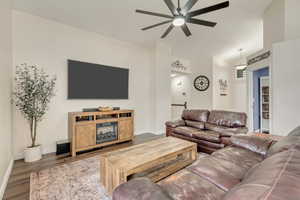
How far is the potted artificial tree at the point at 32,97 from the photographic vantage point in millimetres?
2549

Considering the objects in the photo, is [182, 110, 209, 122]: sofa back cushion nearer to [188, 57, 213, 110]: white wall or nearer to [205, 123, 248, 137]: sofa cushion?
[205, 123, 248, 137]: sofa cushion

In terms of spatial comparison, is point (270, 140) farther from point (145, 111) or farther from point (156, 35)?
point (156, 35)

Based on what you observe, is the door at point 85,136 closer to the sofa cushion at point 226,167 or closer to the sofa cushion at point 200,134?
the sofa cushion at point 200,134

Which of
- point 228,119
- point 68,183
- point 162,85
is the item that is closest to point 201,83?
point 162,85

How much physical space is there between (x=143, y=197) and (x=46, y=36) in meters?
3.70

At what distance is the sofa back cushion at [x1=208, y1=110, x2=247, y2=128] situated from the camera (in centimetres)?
305

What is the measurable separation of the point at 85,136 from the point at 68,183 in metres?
1.23

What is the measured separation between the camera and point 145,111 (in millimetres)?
4812

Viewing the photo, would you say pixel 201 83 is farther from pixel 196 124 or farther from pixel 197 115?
pixel 196 124

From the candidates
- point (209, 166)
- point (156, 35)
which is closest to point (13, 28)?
point (156, 35)

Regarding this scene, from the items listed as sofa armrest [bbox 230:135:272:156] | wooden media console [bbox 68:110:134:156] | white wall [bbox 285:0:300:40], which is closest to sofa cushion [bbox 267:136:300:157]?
sofa armrest [bbox 230:135:272:156]

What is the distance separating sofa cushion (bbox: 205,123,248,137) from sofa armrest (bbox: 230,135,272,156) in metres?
0.62

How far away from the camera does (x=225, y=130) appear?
2.89m

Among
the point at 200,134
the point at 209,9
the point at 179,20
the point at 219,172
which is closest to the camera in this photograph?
the point at 219,172
